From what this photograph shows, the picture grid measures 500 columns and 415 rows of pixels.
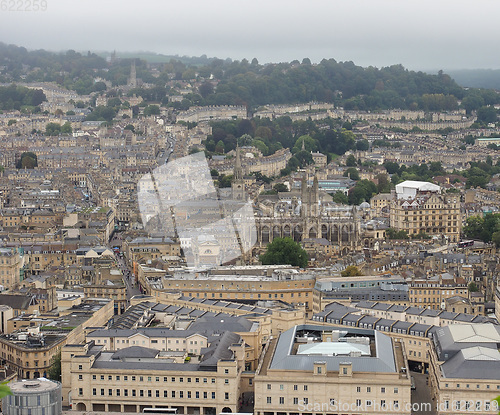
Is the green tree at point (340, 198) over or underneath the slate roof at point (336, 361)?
underneath

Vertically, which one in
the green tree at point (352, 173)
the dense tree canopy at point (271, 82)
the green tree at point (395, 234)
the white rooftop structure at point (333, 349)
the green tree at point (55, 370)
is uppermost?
the dense tree canopy at point (271, 82)

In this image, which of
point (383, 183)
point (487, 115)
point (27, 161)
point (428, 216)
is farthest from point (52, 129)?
point (487, 115)

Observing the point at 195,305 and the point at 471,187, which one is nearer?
the point at 195,305

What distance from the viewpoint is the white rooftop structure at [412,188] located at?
250 feet

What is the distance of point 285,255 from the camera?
55.6 metres

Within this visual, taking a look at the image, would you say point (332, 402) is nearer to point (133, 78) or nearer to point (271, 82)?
point (271, 82)

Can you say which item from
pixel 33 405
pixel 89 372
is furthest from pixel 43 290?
pixel 33 405

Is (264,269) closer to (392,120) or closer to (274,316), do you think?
(274,316)

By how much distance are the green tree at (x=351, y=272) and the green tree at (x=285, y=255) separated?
4.11 metres

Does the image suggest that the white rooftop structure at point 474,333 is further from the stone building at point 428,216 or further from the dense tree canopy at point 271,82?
the dense tree canopy at point 271,82

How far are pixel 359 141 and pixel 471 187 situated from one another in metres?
26.1

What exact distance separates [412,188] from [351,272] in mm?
27630

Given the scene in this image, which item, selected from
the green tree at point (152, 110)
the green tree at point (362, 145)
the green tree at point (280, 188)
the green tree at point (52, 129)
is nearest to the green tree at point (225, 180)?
the green tree at point (280, 188)

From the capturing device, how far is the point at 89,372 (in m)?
33.8
